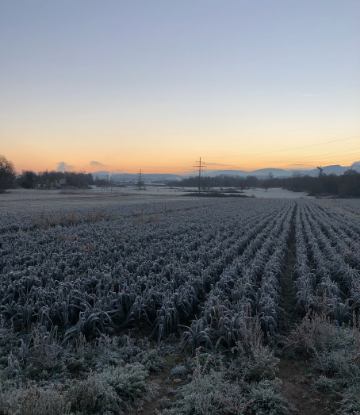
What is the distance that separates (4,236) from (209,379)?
11518 millimetres

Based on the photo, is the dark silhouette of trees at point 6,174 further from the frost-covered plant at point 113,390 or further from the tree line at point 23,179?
the frost-covered plant at point 113,390

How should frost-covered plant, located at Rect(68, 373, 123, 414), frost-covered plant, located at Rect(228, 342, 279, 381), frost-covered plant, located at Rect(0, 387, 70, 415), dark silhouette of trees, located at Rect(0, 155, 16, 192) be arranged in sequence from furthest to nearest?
1. dark silhouette of trees, located at Rect(0, 155, 16, 192)
2. frost-covered plant, located at Rect(228, 342, 279, 381)
3. frost-covered plant, located at Rect(68, 373, 123, 414)
4. frost-covered plant, located at Rect(0, 387, 70, 415)

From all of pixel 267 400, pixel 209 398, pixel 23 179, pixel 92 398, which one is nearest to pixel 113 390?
pixel 92 398

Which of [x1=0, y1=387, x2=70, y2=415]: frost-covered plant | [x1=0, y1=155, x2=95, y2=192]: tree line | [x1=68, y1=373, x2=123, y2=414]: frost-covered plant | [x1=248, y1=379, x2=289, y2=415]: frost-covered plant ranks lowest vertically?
[x1=248, y1=379, x2=289, y2=415]: frost-covered plant

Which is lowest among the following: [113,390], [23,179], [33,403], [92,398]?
[113,390]

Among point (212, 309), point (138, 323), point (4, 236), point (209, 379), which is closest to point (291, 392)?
point (209, 379)

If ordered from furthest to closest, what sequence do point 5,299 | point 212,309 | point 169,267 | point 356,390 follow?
point 169,267, point 5,299, point 212,309, point 356,390

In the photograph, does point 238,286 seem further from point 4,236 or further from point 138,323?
point 4,236

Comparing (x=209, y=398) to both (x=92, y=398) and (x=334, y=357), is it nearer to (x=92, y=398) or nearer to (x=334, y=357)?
(x=92, y=398)

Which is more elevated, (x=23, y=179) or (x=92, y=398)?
(x=23, y=179)

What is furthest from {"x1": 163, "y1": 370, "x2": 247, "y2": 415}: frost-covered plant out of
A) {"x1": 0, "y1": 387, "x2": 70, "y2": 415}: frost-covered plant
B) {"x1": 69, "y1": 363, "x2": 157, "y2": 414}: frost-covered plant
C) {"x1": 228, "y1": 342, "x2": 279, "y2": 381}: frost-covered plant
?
{"x1": 0, "y1": 387, "x2": 70, "y2": 415}: frost-covered plant

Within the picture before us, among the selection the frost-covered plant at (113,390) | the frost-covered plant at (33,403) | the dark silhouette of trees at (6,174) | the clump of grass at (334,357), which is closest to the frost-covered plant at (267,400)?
the clump of grass at (334,357)

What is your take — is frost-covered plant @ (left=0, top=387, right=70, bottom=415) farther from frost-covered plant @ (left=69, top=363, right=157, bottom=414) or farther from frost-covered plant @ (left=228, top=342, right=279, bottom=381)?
frost-covered plant @ (left=228, top=342, right=279, bottom=381)

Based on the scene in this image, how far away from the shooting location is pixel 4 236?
12.0m
